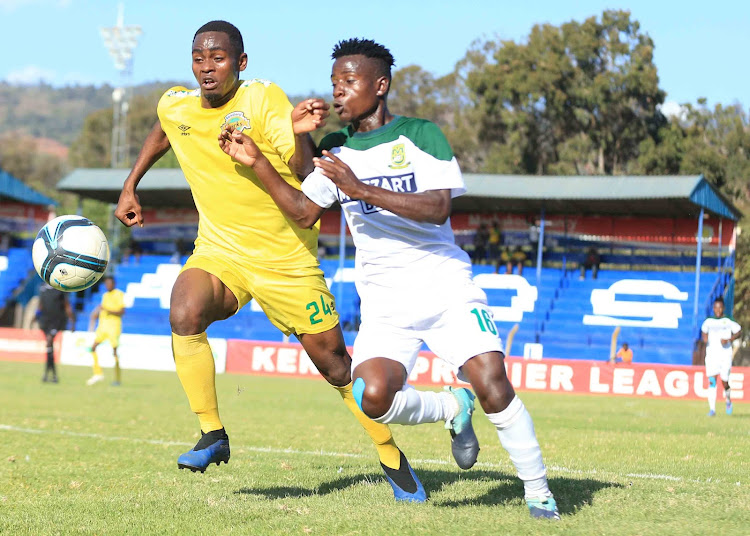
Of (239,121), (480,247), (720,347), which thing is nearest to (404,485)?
(239,121)

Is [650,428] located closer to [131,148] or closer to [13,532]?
[13,532]

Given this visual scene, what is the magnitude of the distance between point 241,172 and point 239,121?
308 mm

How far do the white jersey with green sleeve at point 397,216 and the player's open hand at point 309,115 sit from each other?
0.13 metres

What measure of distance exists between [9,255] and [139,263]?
8.01 m

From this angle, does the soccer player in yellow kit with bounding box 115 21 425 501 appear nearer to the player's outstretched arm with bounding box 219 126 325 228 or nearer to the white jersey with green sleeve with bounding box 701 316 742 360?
the player's outstretched arm with bounding box 219 126 325 228

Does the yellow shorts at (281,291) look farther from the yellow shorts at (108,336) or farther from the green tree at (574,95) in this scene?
the green tree at (574,95)

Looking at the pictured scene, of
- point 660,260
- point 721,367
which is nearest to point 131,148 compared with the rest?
point 660,260

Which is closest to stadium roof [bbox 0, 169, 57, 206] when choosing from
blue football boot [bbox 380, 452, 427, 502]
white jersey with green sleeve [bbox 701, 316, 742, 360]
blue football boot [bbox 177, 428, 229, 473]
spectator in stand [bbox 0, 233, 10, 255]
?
spectator in stand [bbox 0, 233, 10, 255]

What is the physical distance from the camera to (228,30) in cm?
571

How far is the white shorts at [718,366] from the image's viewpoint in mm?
17234

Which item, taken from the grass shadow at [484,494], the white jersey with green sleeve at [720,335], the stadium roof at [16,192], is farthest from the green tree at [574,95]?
the grass shadow at [484,494]

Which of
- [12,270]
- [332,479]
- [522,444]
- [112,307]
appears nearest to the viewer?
[522,444]

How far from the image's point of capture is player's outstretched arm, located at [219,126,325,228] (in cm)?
537

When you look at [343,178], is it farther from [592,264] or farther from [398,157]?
[592,264]
